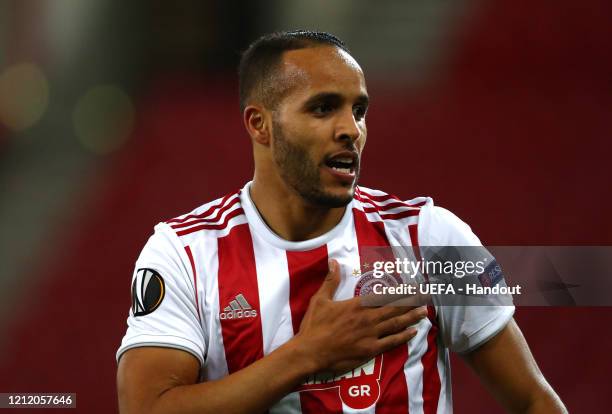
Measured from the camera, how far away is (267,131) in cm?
194

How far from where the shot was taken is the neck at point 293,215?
75.3 inches

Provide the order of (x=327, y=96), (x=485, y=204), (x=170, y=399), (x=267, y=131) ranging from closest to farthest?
(x=170, y=399)
(x=327, y=96)
(x=267, y=131)
(x=485, y=204)

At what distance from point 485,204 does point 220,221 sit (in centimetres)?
279

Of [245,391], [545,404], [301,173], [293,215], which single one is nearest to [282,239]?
[293,215]

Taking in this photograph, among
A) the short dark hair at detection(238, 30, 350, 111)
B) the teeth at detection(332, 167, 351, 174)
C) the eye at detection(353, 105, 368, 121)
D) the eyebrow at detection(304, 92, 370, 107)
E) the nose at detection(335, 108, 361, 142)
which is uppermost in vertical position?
the short dark hair at detection(238, 30, 350, 111)

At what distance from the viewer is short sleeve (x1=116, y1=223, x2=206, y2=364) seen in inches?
68.5

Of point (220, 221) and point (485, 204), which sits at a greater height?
point (485, 204)

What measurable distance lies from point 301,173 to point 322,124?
12cm

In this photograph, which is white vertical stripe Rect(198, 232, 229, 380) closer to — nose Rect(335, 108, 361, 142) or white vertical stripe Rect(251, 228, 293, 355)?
white vertical stripe Rect(251, 228, 293, 355)

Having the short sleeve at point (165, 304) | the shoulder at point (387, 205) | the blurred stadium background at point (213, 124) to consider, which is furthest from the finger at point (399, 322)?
the blurred stadium background at point (213, 124)

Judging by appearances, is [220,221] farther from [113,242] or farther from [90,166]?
[90,166]

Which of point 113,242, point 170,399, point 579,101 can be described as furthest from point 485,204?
point 170,399

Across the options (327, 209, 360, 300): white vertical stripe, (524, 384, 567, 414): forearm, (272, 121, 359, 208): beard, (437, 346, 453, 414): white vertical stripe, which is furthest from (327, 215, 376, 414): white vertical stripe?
(524, 384, 567, 414): forearm

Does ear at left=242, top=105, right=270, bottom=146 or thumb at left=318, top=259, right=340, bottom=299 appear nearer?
thumb at left=318, top=259, right=340, bottom=299
